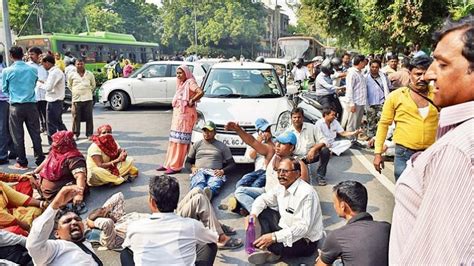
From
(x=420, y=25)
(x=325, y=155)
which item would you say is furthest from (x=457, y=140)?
(x=420, y=25)

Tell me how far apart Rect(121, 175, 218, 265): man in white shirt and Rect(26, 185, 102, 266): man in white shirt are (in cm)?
32

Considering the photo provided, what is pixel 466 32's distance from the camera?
3.79 feet

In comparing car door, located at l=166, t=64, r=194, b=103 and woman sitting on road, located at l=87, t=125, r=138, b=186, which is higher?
car door, located at l=166, t=64, r=194, b=103

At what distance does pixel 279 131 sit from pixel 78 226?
3873 mm

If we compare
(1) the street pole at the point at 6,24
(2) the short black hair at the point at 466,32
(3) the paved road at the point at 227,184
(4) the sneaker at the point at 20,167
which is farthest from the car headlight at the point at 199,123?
(1) the street pole at the point at 6,24

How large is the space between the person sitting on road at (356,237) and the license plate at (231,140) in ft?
11.0

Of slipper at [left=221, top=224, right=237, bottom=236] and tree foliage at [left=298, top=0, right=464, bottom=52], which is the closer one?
slipper at [left=221, top=224, right=237, bottom=236]

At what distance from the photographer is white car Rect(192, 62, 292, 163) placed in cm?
618

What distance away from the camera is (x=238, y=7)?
52.7 meters

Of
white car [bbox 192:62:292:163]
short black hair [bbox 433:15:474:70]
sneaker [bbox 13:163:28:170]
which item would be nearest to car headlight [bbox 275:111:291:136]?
white car [bbox 192:62:292:163]

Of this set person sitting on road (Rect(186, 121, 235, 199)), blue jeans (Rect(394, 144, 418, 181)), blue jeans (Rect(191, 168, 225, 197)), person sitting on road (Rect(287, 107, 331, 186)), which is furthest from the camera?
person sitting on road (Rect(287, 107, 331, 186))

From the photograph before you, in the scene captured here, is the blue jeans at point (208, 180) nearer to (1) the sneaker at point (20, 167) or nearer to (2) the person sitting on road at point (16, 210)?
(2) the person sitting on road at point (16, 210)

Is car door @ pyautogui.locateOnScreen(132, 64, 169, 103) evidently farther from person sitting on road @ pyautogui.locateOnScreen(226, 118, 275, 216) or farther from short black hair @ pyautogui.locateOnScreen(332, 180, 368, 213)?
short black hair @ pyautogui.locateOnScreen(332, 180, 368, 213)

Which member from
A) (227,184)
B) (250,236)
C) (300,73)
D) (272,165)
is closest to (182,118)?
(227,184)
